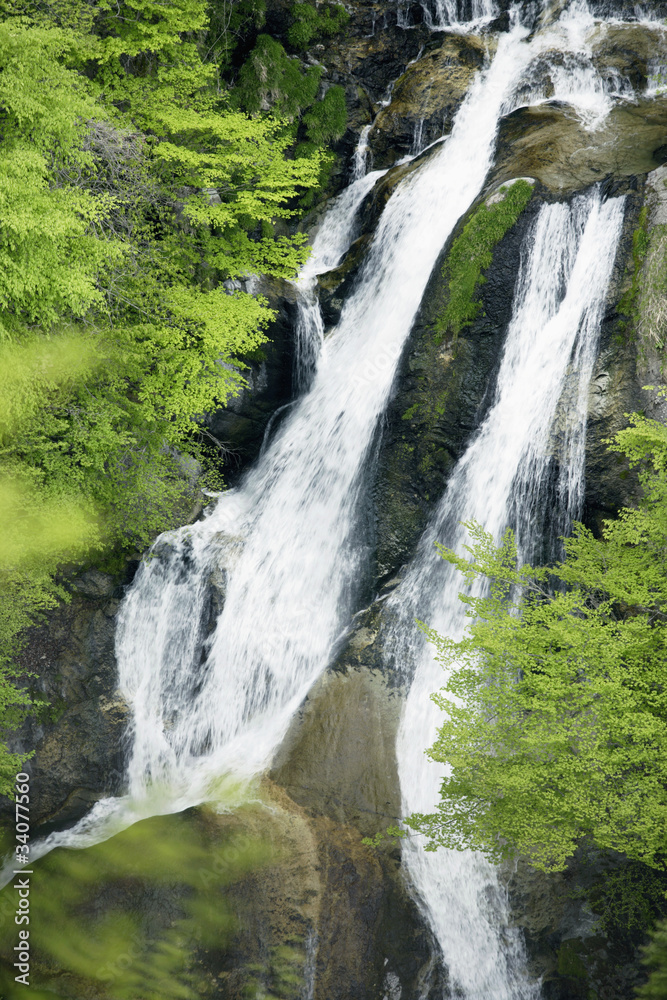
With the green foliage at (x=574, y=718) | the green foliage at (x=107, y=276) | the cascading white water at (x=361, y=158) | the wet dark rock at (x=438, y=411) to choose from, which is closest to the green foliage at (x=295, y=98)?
the cascading white water at (x=361, y=158)

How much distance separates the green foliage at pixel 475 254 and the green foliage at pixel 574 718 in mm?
4606

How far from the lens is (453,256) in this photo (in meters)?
Answer: 11.5

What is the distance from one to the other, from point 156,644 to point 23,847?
340 centimetres

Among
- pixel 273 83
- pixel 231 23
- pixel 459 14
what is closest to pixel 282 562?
pixel 273 83

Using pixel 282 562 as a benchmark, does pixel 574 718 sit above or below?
below

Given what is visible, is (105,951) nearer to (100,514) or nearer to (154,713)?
(154,713)

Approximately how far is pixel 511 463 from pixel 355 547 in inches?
113

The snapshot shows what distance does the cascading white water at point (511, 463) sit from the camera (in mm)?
7984

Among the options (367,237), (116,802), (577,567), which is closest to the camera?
(577,567)

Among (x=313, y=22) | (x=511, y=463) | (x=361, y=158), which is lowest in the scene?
(x=511, y=463)

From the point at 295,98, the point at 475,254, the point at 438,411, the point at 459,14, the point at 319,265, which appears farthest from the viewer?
the point at 459,14

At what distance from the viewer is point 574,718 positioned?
20.3 ft

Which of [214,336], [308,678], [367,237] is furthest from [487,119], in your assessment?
[308,678]

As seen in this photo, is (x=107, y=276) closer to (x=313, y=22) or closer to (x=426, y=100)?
(x=426, y=100)
